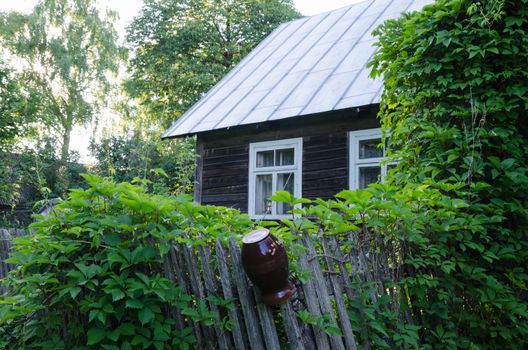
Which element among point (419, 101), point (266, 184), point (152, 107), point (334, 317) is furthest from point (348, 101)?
point (152, 107)

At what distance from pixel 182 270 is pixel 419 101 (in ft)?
7.38

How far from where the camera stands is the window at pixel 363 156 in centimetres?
759

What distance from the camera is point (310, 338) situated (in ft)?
7.39

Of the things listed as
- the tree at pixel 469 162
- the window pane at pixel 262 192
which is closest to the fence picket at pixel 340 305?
the tree at pixel 469 162

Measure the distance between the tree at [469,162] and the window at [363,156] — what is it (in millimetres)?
4080

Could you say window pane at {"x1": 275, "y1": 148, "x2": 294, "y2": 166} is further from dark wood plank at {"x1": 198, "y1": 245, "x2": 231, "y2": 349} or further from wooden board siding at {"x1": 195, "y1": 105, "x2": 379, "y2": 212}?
dark wood plank at {"x1": 198, "y1": 245, "x2": 231, "y2": 349}

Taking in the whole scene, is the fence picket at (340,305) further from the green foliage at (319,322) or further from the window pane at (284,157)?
the window pane at (284,157)

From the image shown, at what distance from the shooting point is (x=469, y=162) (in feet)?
10.0

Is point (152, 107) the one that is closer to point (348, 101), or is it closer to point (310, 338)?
point (348, 101)

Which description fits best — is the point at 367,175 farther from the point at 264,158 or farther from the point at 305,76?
the point at 305,76

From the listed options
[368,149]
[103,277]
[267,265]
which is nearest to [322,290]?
[267,265]

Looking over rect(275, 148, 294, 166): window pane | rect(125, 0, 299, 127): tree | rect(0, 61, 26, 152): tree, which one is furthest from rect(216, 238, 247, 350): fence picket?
rect(125, 0, 299, 127): tree

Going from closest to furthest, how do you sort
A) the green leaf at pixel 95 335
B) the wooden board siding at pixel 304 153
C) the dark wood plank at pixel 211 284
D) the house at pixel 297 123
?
the green leaf at pixel 95 335 < the dark wood plank at pixel 211 284 < the house at pixel 297 123 < the wooden board siding at pixel 304 153

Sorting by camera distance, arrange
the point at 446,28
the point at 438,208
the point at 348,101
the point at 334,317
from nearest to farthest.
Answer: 1. the point at 334,317
2. the point at 438,208
3. the point at 446,28
4. the point at 348,101
